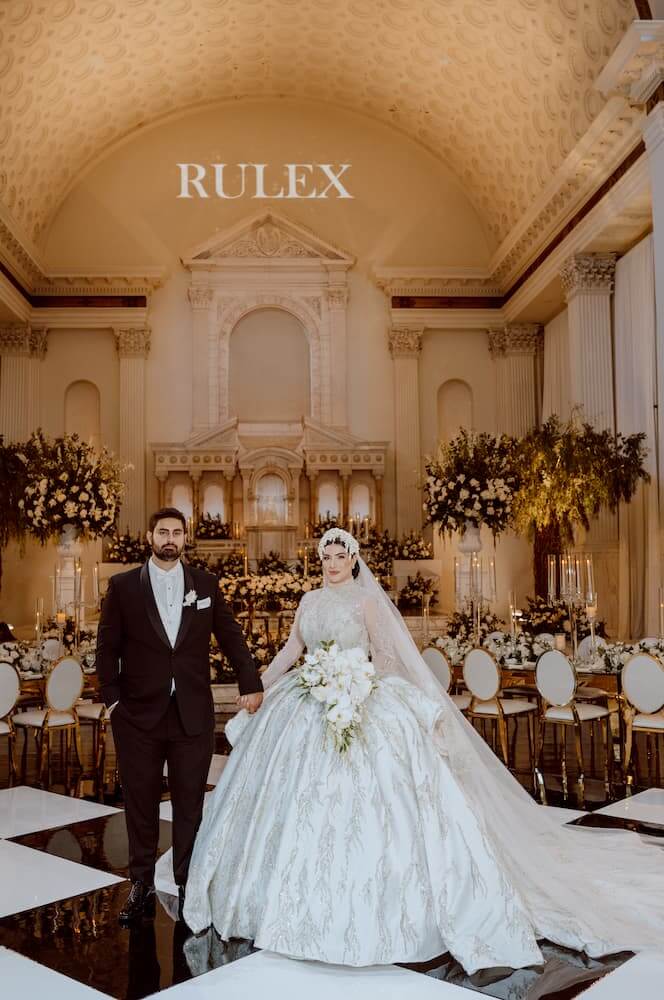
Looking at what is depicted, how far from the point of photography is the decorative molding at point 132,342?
60.5 feet

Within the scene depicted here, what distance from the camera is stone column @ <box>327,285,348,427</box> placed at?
61.7ft

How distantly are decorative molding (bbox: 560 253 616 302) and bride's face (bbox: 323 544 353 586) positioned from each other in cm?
1104

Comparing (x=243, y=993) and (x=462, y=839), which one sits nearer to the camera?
(x=243, y=993)

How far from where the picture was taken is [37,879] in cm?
476

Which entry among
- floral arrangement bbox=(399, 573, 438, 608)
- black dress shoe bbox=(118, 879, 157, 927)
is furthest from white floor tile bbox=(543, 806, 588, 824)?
floral arrangement bbox=(399, 573, 438, 608)

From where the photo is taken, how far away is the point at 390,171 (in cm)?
1900

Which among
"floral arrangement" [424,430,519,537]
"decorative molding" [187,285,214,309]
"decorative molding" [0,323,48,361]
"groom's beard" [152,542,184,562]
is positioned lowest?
"groom's beard" [152,542,184,562]

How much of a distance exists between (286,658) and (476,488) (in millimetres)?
7170

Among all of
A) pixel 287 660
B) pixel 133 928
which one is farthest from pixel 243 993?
pixel 287 660

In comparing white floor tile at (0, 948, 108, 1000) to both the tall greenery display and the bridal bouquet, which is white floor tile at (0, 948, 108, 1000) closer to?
the bridal bouquet

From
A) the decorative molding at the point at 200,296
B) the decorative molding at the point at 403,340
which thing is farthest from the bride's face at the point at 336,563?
the decorative molding at the point at 200,296

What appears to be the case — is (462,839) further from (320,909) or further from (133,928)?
(133,928)

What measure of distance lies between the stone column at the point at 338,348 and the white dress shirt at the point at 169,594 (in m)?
14.6

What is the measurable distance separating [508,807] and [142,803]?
186cm
